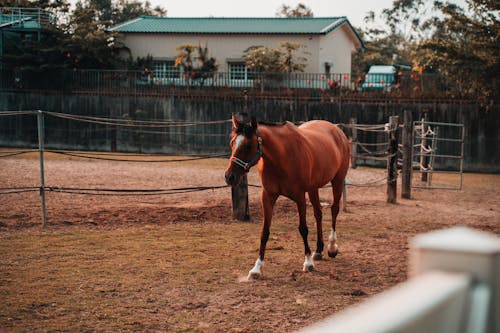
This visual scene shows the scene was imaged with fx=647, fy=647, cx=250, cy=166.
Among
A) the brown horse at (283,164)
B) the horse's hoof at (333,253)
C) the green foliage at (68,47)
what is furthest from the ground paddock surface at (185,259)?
the green foliage at (68,47)

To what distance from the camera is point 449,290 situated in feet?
4.79

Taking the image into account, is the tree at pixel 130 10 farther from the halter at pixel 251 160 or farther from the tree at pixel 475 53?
the halter at pixel 251 160

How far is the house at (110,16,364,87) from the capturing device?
31906 mm

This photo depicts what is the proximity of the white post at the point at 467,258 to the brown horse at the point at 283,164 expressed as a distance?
5.56 metres

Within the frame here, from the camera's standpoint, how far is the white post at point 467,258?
1497 millimetres

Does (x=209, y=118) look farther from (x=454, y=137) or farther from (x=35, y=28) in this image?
(x=35, y=28)

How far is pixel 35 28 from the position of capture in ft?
105

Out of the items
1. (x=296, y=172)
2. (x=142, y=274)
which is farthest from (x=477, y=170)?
(x=142, y=274)

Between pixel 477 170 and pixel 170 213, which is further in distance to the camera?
pixel 477 170

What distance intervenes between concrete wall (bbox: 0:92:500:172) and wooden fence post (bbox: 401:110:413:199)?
7879mm

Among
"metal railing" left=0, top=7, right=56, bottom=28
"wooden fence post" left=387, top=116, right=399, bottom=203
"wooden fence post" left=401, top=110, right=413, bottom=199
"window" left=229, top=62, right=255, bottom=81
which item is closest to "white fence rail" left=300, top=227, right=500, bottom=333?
"wooden fence post" left=387, top=116, right=399, bottom=203

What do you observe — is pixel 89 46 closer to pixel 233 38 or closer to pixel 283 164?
pixel 233 38

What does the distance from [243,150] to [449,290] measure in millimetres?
5840

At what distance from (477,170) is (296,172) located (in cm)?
1578
